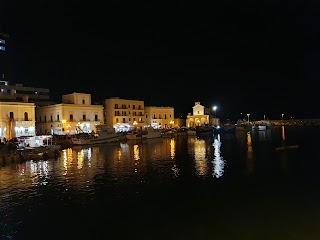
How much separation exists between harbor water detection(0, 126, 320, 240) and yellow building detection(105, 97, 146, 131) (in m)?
44.4

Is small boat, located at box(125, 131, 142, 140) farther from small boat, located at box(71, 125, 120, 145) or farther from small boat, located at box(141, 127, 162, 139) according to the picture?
small boat, located at box(71, 125, 120, 145)

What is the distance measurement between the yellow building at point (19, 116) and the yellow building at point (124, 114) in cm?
2151

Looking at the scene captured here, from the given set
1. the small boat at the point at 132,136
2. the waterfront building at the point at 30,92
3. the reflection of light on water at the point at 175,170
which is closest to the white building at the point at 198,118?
the small boat at the point at 132,136

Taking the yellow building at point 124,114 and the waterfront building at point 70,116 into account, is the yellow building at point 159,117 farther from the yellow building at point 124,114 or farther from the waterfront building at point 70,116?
the waterfront building at point 70,116

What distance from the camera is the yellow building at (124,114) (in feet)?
226

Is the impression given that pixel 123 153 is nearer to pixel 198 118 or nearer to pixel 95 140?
pixel 95 140

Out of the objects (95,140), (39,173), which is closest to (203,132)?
(95,140)

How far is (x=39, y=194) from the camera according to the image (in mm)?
16875

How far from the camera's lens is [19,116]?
1903 inches

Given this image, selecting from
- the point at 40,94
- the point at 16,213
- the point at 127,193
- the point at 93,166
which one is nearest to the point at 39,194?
the point at 16,213

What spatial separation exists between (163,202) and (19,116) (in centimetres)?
4142

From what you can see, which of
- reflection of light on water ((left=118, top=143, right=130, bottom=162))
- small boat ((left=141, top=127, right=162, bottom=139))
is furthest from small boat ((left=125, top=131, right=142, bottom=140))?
reflection of light on water ((left=118, top=143, right=130, bottom=162))

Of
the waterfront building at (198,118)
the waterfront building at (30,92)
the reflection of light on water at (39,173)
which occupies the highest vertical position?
the waterfront building at (30,92)

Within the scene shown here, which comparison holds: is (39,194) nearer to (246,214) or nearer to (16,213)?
(16,213)
